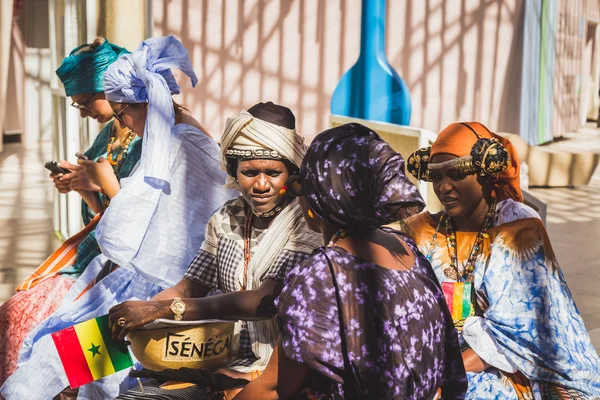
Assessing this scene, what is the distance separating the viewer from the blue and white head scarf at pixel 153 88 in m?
3.71

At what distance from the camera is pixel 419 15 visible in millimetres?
11805

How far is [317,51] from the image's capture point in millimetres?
11211

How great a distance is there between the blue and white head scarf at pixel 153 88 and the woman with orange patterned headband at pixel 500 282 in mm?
1039

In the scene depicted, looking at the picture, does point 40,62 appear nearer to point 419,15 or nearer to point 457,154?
point 419,15

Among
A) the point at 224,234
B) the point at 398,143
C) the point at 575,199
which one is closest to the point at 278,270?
the point at 224,234

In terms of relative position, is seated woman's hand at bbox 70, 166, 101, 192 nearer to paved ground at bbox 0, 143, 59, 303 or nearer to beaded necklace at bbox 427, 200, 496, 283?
beaded necklace at bbox 427, 200, 496, 283

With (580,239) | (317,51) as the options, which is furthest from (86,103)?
(317,51)

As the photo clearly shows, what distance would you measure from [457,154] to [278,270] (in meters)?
0.80

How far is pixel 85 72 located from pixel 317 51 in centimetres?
714

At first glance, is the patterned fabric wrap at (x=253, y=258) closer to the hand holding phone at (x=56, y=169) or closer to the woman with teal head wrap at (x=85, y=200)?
the woman with teal head wrap at (x=85, y=200)

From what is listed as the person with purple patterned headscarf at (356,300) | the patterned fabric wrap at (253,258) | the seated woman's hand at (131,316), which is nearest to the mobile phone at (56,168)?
the patterned fabric wrap at (253,258)

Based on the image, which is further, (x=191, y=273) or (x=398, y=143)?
(x=398, y=143)

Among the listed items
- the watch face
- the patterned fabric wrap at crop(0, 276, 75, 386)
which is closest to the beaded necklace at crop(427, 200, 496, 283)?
the watch face

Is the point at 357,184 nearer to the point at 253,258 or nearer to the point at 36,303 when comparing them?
the point at 253,258
